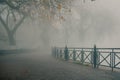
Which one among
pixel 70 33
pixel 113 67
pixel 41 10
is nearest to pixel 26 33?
pixel 70 33

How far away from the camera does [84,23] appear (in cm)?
6500

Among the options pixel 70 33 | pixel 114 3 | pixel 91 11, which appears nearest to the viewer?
pixel 91 11

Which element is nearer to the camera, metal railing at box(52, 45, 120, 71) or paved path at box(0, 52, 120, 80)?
paved path at box(0, 52, 120, 80)

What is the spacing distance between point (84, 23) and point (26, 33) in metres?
20.1

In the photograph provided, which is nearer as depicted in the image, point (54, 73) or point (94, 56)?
point (54, 73)

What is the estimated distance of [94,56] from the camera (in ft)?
50.6

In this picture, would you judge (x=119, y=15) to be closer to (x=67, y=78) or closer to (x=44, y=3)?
(x=44, y=3)

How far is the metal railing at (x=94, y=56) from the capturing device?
13930 mm

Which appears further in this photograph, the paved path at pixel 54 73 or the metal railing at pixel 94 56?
the metal railing at pixel 94 56

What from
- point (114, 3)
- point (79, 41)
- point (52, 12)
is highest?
point (114, 3)

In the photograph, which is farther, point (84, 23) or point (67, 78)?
point (84, 23)

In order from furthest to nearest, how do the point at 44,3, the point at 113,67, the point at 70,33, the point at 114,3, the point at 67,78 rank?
the point at 114,3, the point at 70,33, the point at 44,3, the point at 113,67, the point at 67,78

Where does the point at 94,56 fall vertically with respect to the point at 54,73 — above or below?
above

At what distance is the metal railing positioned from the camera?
13.9 meters
